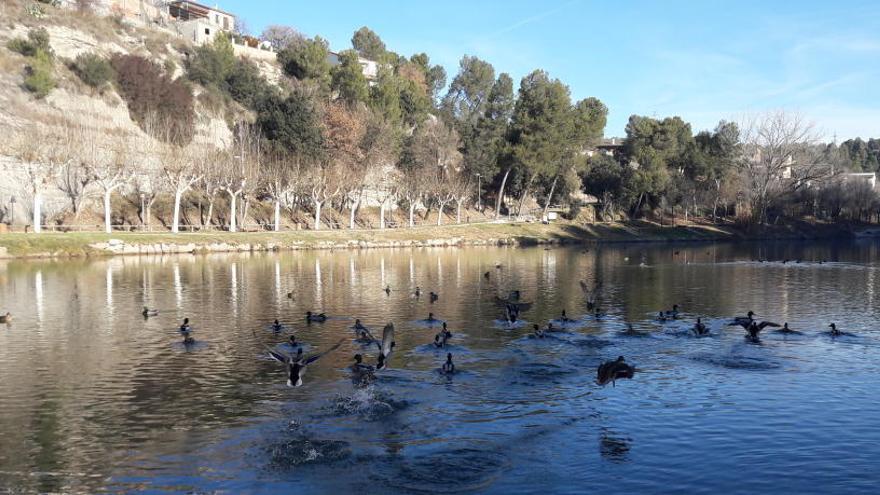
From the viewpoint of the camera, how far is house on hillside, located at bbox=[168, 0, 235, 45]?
147375 mm

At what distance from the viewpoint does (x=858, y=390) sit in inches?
967

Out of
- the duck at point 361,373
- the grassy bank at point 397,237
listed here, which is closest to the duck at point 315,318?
the duck at point 361,373

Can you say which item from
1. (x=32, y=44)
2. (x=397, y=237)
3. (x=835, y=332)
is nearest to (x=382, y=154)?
(x=397, y=237)

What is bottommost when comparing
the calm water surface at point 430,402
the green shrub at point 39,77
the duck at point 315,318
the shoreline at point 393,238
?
the calm water surface at point 430,402

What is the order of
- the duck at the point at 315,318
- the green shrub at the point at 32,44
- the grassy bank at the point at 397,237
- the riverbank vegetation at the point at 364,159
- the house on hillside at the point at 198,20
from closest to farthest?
the duck at the point at 315,318 < the grassy bank at the point at 397,237 < the riverbank vegetation at the point at 364,159 < the green shrub at the point at 32,44 < the house on hillside at the point at 198,20

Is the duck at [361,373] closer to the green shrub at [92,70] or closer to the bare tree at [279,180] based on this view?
the bare tree at [279,180]

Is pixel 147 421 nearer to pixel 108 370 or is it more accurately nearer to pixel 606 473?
pixel 108 370

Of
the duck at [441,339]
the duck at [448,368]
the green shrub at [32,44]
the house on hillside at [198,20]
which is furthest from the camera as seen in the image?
the house on hillside at [198,20]

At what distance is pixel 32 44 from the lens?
102m

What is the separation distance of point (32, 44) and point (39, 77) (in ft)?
33.5

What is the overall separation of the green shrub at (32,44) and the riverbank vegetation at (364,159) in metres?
0.26

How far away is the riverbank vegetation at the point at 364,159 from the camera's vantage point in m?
91.2

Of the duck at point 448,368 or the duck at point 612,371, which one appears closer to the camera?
the duck at point 612,371

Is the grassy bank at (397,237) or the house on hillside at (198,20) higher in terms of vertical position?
the house on hillside at (198,20)
